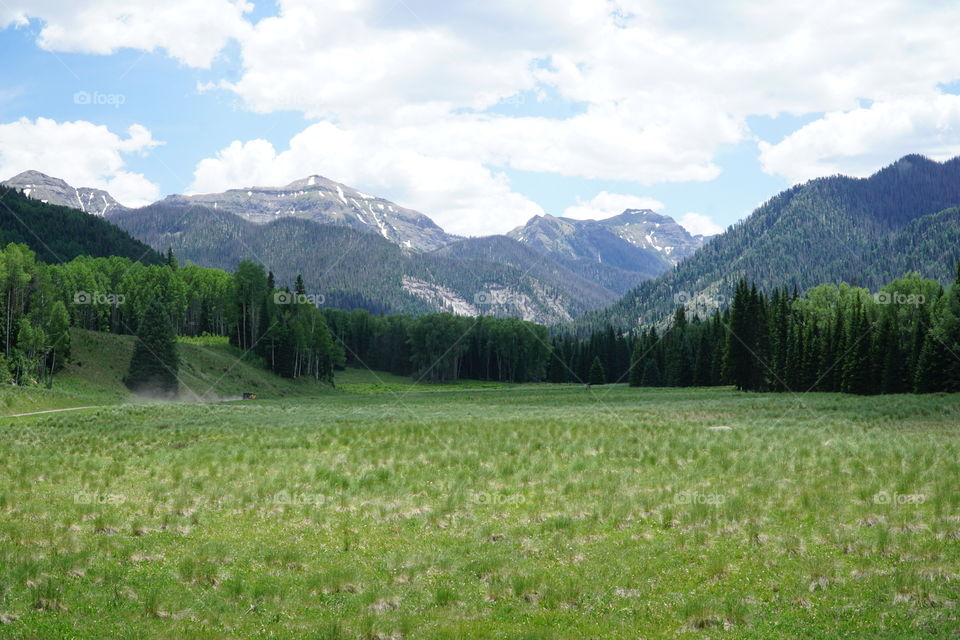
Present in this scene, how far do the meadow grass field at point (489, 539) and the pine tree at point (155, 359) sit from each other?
45711mm

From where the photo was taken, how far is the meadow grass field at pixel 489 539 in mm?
10664

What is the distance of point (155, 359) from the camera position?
74.5 m

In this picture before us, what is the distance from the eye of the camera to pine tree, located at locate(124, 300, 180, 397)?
73.2 meters

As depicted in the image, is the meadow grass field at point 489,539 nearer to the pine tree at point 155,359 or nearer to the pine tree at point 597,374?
the pine tree at point 155,359

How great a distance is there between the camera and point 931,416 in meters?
39.6

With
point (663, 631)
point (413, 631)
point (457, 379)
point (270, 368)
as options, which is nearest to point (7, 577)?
point (413, 631)

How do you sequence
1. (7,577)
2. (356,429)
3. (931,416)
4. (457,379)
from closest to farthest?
(7,577) → (356,429) → (931,416) → (457,379)

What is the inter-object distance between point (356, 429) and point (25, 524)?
21.6 m

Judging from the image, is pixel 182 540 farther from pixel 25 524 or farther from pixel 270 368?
pixel 270 368

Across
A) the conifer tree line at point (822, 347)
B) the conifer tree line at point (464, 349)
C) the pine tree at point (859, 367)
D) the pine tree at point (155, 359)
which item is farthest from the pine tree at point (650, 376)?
the pine tree at point (155, 359)

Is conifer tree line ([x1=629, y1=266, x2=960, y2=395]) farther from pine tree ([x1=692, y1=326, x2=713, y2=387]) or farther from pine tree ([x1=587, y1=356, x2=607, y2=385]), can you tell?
pine tree ([x1=587, y1=356, x2=607, y2=385])

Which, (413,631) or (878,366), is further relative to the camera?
(878,366)

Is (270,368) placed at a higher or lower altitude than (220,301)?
lower

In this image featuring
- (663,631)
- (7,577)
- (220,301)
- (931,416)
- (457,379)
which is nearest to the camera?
(663,631)
